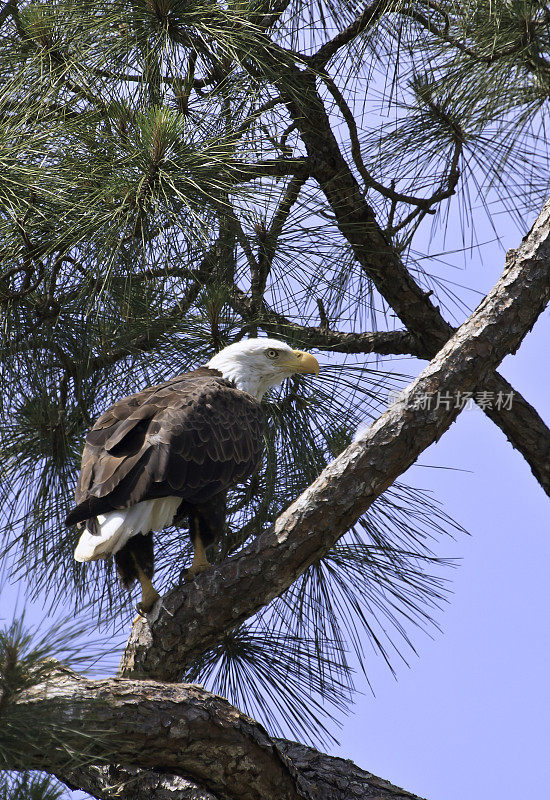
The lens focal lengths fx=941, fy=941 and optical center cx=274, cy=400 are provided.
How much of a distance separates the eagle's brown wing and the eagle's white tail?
44mm

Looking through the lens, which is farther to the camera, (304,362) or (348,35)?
(348,35)

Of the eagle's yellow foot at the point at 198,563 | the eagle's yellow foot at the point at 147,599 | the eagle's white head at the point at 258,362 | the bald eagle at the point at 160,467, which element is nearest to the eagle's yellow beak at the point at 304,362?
the eagle's white head at the point at 258,362

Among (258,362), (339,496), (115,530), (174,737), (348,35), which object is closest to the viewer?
(174,737)

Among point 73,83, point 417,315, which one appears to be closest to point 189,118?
point 73,83

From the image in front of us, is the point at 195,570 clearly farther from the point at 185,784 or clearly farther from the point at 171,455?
the point at 185,784

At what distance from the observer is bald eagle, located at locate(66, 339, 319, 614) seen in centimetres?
259

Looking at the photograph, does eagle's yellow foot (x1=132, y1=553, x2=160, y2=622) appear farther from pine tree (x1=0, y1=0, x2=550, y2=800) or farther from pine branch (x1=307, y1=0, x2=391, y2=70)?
pine branch (x1=307, y1=0, x2=391, y2=70)

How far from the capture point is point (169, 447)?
2672 mm

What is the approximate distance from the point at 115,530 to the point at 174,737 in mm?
642

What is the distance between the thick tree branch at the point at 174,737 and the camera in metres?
1.92

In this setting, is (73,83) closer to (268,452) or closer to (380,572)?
(268,452)

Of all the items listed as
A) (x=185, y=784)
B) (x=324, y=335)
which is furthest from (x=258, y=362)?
(x=185, y=784)

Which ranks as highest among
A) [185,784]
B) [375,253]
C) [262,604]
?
[375,253]

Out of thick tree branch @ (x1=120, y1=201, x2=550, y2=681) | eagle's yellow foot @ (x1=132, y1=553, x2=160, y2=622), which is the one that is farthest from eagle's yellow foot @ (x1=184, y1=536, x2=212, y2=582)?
thick tree branch @ (x1=120, y1=201, x2=550, y2=681)
